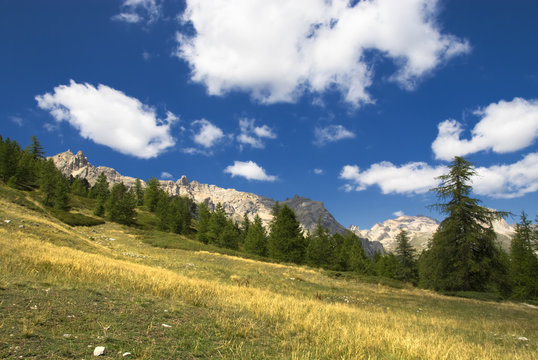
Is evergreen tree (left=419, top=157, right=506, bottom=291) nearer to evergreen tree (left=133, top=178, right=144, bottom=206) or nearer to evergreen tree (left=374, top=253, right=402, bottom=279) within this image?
evergreen tree (left=374, top=253, right=402, bottom=279)

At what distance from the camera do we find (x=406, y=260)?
6372cm

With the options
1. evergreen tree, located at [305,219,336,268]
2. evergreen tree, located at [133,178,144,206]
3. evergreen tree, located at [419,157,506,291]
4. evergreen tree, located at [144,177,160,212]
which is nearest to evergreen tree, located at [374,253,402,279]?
evergreen tree, located at [305,219,336,268]

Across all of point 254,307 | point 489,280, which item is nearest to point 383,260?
point 489,280

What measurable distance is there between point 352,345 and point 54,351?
6.09 meters

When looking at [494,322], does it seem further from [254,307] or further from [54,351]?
[54,351]

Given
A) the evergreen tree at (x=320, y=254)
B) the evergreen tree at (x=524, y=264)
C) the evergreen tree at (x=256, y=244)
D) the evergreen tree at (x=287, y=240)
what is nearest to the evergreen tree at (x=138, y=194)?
the evergreen tree at (x=256, y=244)

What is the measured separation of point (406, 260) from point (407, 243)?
4.47m

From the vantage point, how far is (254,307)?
31.5 feet

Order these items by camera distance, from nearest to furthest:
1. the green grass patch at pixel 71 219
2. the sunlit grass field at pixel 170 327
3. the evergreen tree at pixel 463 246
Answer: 1. the sunlit grass field at pixel 170 327
2. the evergreen tree at pixel 463 246
3. the green grass patch at pixel 71 219

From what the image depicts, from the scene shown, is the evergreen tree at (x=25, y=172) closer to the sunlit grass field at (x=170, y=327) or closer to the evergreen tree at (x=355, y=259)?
the sunlit grass field at (x=170, y=327)

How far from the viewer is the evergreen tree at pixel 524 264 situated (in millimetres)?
39625

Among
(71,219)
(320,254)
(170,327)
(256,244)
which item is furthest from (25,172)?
(170,327)

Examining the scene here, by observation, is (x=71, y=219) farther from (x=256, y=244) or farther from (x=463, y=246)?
(x=463, y=246)

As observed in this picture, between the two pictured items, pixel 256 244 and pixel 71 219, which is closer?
pixel 71 219
